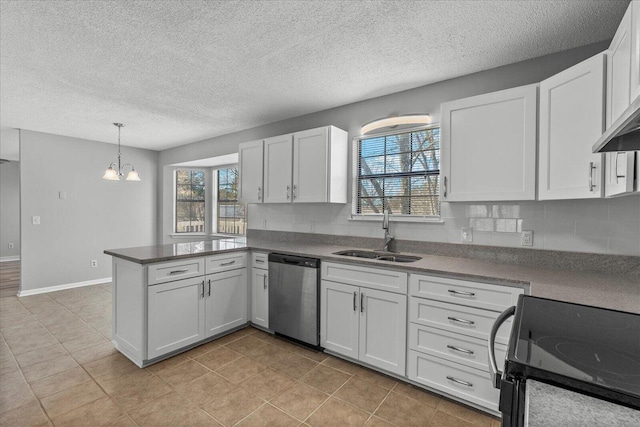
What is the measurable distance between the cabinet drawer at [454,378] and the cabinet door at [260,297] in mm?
1576

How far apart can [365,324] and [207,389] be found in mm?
1285

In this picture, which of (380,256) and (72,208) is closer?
(380,256)

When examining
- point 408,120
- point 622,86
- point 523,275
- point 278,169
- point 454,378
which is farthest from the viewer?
point 278,169

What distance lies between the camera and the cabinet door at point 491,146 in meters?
2.04

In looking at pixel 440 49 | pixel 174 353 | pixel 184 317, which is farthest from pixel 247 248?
A: pixel 440 49

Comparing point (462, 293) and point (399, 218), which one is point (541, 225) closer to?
point (462, 293)

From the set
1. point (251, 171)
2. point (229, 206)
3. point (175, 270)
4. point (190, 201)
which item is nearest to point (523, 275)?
point (175, 270)

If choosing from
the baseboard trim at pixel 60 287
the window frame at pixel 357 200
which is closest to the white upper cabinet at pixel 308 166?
the window frame at pixel 357 200

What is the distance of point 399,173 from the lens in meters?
3.08

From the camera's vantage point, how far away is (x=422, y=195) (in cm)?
294

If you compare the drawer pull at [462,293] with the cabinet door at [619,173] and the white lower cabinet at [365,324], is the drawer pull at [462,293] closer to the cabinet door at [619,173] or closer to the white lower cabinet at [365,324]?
the white lower cabinet at [365,324]

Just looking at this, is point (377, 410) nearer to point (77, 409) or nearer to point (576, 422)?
point (576, 422)

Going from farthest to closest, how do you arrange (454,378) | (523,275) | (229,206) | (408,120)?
(229,206) → (408,120) → (454,378) → (523,275)

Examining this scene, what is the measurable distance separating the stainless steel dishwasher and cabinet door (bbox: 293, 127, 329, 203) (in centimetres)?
73
